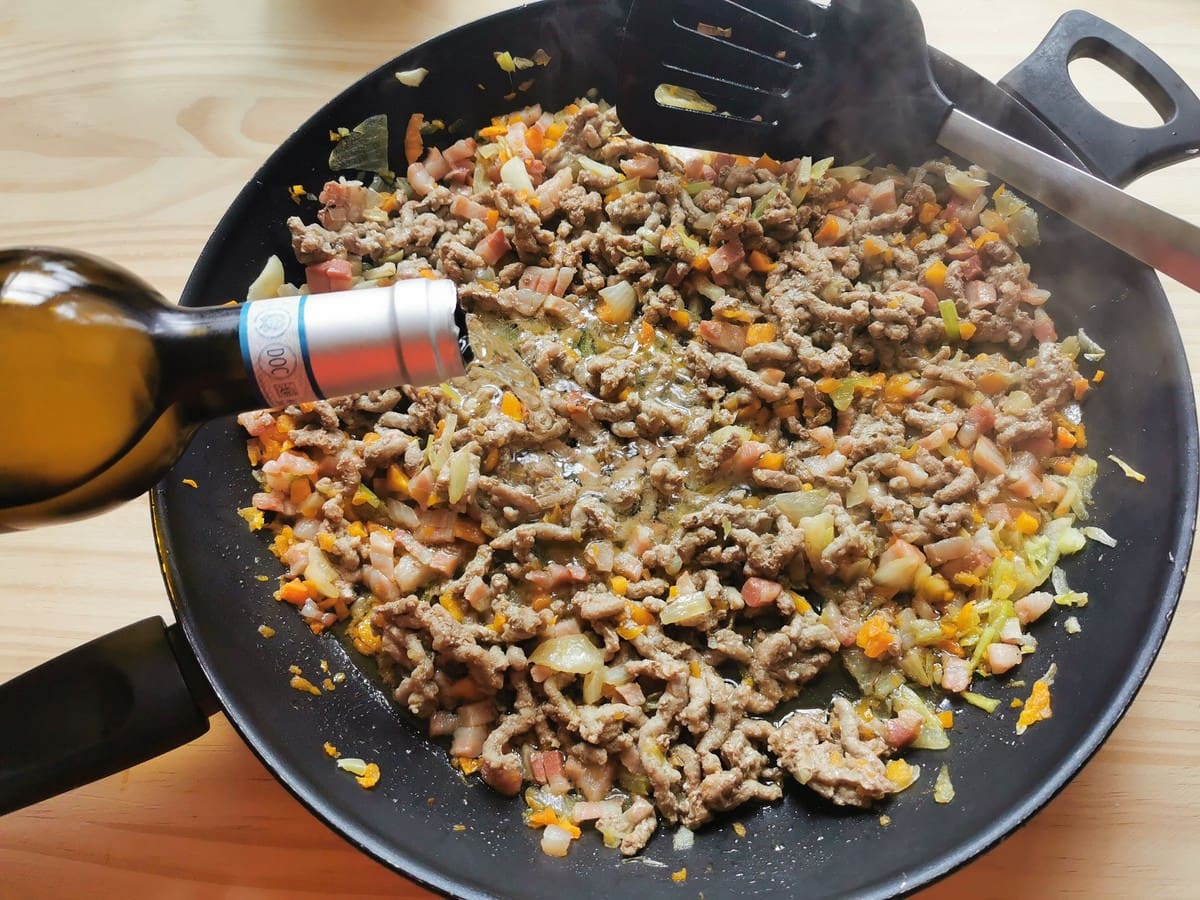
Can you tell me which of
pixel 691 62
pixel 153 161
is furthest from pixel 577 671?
pixel 153 161

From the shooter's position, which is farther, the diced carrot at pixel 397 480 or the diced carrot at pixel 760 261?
the diced carrot at pixel 760 261

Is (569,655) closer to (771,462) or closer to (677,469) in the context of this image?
(677,469)

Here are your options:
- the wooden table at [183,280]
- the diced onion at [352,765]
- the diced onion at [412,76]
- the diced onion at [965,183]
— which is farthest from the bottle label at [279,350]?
the diced onion at [965,183]

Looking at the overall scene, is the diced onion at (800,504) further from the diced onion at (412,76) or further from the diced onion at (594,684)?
the diced onion at (412,76)

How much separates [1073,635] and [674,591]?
81 cm

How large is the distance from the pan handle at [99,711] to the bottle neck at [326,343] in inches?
23.8

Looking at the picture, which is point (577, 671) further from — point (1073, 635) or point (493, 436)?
point (1073, 635)

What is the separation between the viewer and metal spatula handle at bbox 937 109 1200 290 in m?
1.79

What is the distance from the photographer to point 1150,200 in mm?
2359

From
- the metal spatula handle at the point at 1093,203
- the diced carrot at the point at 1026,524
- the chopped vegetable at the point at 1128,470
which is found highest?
the metal spatula handle at the point at 1093,203

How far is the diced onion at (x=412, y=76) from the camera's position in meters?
2.18

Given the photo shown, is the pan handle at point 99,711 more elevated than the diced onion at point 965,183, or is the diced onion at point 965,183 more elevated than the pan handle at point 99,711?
the diced onion at point 965,183

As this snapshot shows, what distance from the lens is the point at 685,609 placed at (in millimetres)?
1902

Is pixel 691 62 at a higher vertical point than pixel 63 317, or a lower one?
higher
